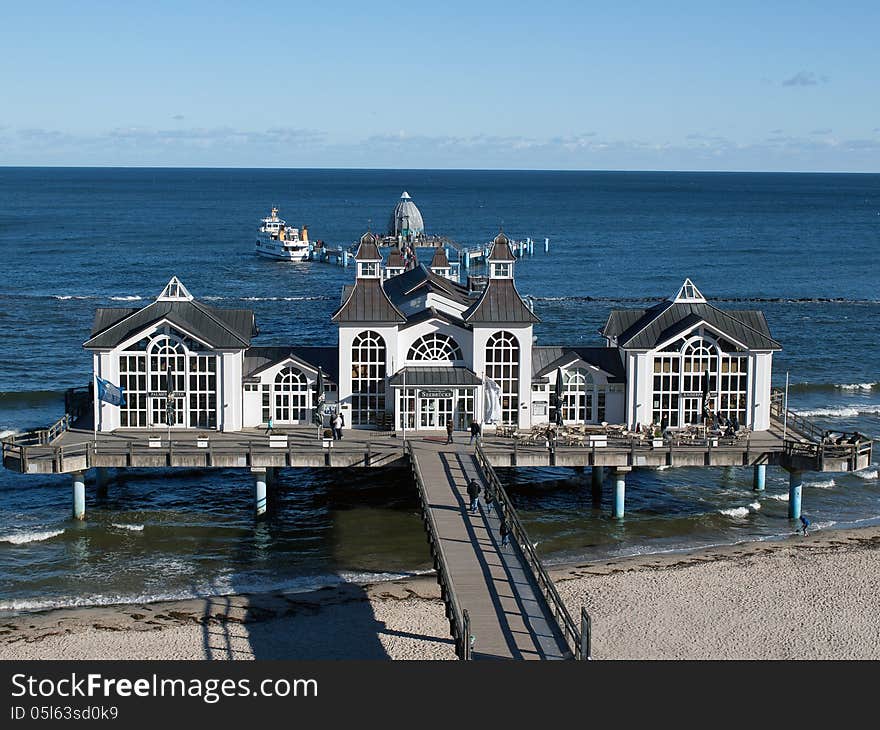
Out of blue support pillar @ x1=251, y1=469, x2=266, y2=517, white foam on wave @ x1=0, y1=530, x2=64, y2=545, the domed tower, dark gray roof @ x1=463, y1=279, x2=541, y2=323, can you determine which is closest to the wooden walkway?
blue support pillar @ x1=251, y1=469, x2=266, y2=517

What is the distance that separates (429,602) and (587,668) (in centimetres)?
1108

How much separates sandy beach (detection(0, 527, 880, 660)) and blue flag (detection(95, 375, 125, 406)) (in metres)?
10.2

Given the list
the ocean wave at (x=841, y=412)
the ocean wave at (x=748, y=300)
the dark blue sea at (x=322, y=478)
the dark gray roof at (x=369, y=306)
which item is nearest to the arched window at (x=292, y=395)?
the dark gray roof at (x=369, y=306)

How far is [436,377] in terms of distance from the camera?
4728 centimetres

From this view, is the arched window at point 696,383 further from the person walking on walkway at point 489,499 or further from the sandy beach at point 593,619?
the person walking on walkway at point 489,499

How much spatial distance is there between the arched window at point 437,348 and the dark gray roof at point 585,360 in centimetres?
309

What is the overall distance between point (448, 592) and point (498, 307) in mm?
17950

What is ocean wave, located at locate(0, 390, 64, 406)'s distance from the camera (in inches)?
2559

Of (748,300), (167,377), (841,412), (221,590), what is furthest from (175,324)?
(748,300)

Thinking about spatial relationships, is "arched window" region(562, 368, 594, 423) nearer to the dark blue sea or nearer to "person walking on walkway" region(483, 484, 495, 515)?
the dark blue sea

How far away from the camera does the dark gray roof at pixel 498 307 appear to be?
47.3m

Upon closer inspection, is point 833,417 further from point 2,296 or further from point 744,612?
point 2,296

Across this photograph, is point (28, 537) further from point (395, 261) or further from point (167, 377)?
point (395, 261)

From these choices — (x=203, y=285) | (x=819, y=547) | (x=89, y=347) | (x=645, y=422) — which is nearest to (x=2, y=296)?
(x=203, y=285)
